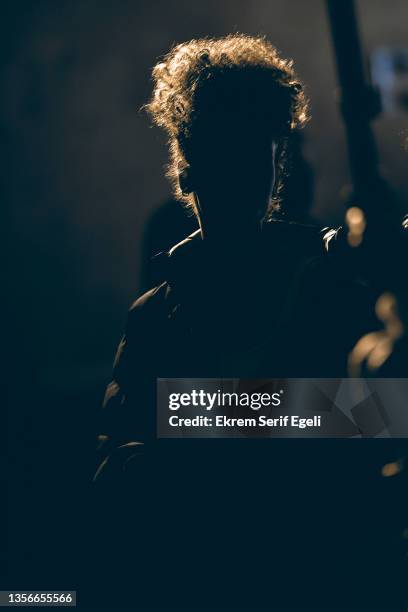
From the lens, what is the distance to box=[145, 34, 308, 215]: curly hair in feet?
3.43

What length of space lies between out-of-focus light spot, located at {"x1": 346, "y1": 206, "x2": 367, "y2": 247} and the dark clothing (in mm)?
28

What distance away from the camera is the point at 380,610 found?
1023 mm

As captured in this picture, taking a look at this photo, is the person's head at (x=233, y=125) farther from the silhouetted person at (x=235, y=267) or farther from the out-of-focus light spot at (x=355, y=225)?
the out-of-focus light spot at (x=355, y=225)

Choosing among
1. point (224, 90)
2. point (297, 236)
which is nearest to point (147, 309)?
point (297, 236)

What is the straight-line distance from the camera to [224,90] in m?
1.05

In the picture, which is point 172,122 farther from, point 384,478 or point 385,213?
point 384,478

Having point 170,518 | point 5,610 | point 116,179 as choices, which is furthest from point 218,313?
point 116,179

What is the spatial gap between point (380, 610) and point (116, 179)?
2288mm

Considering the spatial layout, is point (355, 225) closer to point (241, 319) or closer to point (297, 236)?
point (297, 236)

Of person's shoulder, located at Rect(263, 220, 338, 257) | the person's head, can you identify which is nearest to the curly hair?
the person's head

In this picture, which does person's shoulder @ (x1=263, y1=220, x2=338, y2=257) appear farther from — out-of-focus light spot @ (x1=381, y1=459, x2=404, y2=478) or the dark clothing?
out-of-focus light spot @ (x1=381, y1=459, x2=404, y2=478)

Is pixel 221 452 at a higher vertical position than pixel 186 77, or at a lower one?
lower

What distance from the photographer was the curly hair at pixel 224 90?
41.2 inches

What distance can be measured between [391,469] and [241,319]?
345 mm
